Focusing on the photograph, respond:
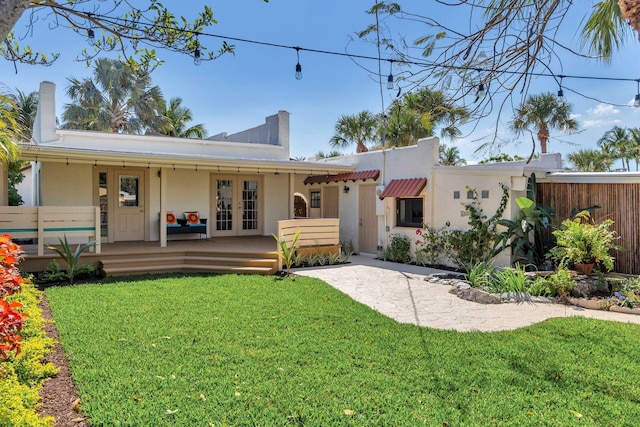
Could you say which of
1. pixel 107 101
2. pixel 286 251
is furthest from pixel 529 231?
pixel 107 101

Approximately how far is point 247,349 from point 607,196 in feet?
29.6

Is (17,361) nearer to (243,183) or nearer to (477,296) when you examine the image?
(477,296)

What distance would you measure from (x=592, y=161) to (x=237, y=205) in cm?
2458

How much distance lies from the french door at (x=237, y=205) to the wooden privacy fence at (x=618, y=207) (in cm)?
992

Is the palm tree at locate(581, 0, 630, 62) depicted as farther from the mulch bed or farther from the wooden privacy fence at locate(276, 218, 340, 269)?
the wooden privacy fence at locate(276, 218, 340, 269)

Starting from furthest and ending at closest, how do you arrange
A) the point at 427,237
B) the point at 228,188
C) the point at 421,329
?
the point at 228,188 < the point at 427,237 < the point at 421,329

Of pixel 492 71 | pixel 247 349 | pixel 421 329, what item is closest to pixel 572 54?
pixel 492 71

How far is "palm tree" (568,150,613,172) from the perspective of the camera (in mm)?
26422

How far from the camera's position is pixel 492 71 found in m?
4.30

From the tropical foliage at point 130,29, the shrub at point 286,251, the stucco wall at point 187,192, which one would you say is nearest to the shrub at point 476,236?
the shrub at point 286,251

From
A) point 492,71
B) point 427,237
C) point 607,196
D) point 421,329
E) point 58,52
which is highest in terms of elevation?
point 58,52

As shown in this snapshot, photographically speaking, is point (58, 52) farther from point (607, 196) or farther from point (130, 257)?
point (607, 196)

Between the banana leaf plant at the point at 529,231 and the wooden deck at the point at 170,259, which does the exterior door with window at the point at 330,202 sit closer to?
the wooden deck at the point at 170,259

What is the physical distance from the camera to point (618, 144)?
1082 inches
